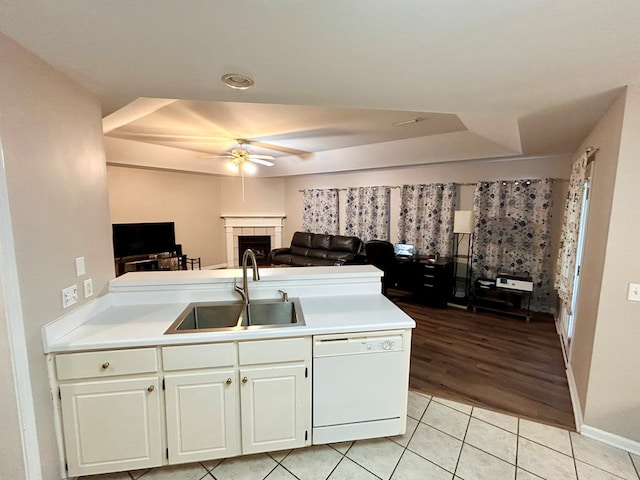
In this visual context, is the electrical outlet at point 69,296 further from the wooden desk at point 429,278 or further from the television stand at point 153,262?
the wooden desk at point 429,278

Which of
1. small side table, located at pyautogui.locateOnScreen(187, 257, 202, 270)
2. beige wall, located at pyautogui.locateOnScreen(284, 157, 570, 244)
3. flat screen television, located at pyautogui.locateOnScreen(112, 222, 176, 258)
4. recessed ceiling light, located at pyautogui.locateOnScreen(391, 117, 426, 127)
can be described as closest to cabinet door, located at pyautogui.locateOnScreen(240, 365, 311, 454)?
recessed ceiling light, located at pyautogui.locateOnScreen(391, 117, 426, 127)

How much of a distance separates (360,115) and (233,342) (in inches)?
114

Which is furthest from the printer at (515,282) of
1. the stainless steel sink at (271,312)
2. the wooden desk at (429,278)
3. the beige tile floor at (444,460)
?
the stainless steel sink at (271,312)

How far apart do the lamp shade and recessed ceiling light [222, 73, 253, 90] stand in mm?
3804

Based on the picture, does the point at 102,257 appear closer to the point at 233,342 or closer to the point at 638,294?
the point at 233,342

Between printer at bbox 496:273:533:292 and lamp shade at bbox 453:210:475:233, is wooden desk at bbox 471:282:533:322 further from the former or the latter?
lamp shade at bbox 453:210:475:233

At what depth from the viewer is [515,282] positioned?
4164 millimetres

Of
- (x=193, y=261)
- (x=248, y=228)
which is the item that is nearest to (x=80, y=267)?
(x=193, y=261)

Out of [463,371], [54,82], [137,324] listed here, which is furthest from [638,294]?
[54,82]

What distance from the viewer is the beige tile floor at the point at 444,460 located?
5.66 ft

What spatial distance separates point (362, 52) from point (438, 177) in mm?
4258

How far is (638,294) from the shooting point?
181 centimetres

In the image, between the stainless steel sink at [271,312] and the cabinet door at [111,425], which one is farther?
the stainless steel sink at [271,312]

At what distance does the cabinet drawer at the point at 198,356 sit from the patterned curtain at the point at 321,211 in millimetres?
5172
